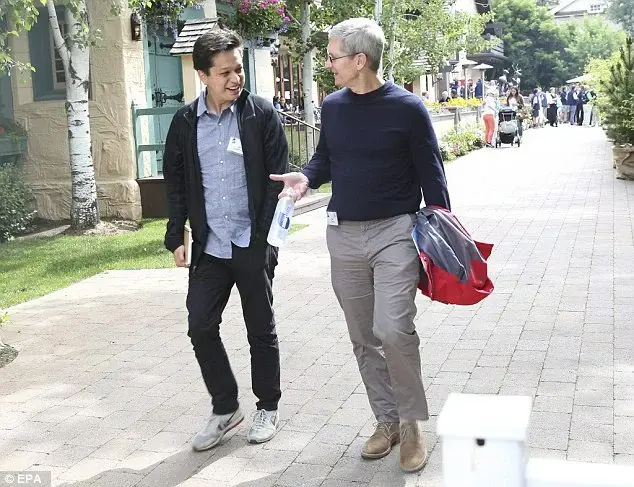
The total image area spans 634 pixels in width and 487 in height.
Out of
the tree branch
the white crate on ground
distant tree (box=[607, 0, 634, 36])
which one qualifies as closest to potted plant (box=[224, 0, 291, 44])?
the tree branch

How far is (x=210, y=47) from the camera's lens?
4.32 meters

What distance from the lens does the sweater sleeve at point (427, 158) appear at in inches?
160

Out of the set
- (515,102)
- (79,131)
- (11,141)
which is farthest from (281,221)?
(515,102)

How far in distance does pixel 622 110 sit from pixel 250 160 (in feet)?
43.0

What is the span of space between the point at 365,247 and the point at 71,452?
180 cm

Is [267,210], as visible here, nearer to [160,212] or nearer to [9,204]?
[9,204]

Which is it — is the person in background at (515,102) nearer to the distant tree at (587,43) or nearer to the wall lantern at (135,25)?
the wall lantern at (135,25)

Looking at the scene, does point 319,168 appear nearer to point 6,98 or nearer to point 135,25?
point 135,25

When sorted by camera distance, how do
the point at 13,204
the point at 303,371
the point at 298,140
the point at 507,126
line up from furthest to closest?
the point at 507,126 → the point at 298,140 → the point at 13,204 → the point at 303,371

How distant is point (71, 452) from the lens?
15.4 ft

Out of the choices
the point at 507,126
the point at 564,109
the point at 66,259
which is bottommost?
the point at 66,259

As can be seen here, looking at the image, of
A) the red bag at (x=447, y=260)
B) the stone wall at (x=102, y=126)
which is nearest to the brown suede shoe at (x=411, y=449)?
the red bag at (x=447, y=260)

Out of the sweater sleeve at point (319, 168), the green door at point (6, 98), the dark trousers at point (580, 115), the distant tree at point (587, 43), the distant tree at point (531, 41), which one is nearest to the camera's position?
the sweater sleeve at point (319, 168)

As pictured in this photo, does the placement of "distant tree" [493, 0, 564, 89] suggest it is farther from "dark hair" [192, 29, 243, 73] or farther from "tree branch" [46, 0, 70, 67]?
"dark hair" [192, 29, 243, 73]
